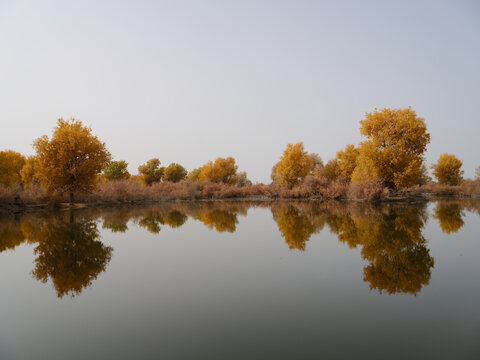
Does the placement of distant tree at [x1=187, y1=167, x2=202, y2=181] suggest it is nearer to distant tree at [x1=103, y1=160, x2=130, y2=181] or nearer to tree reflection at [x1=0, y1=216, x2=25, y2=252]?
distant tree at [x1=103, y1=160, x2=130, y2=181]

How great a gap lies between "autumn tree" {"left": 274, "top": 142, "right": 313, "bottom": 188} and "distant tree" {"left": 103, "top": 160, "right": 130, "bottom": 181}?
36.1m

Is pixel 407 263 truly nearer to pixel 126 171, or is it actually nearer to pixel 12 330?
pixel 12 330

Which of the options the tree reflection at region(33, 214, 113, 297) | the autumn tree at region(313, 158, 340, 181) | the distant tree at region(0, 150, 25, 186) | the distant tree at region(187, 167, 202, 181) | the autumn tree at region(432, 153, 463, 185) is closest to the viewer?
the tree reflection at region(33, 214, 113, 297)

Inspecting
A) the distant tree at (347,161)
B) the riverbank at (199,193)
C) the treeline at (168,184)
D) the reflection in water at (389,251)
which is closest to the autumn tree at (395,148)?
the treeline at (168,184)

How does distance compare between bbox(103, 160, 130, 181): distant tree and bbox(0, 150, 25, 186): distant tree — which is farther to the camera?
bbox(103, 160, 130, 181): distant tree

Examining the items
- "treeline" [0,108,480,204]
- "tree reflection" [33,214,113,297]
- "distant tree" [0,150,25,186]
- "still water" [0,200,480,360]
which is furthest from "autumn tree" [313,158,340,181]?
"distant tree" [0,150,25,186]

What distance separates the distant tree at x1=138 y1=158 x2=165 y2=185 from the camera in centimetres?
7038

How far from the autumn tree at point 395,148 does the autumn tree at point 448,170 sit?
3622 centimetres

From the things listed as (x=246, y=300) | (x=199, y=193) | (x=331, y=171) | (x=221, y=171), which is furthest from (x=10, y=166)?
(x=246, y=300)

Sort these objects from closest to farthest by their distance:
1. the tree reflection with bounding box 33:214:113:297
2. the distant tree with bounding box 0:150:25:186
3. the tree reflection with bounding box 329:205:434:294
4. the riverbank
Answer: the tree reflection with bounding box 329:205:434:294
the tree reflection with bounding box 33:214:113:297
the riverbank
the distant tree with bounding box 0:150:25:186

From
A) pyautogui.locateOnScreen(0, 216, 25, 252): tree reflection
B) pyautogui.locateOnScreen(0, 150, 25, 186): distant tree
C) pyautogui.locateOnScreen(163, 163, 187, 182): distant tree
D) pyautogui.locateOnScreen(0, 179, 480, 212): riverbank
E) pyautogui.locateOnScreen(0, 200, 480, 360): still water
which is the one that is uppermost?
pyautogui.locateOnScreen(163, 163, 187, 182): distant tree

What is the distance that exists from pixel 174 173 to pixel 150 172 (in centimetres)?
572

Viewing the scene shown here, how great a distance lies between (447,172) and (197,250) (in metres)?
66.2

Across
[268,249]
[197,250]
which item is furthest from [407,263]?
[197,250]
